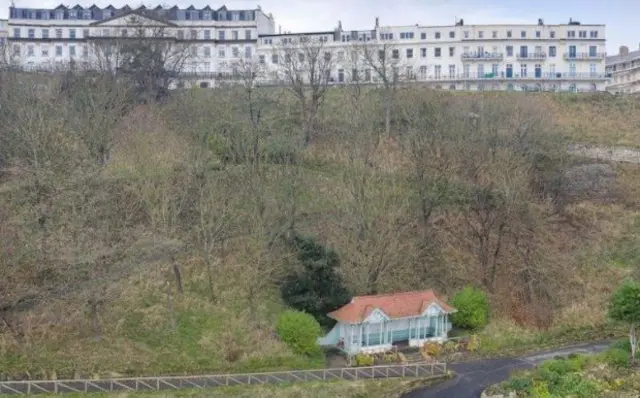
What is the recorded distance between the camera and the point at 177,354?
33.0m

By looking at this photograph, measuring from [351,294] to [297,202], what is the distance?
1035cm

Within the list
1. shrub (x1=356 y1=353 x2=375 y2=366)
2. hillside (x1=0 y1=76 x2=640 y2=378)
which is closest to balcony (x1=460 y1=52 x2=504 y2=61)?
hillside (x1=0 y1=76 x2=640 y2=378)

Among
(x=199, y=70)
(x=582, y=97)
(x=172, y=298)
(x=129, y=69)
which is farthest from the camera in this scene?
(x=199, y=70)

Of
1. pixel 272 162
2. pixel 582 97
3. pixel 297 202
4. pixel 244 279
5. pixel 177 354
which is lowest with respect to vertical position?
pixel 177 354

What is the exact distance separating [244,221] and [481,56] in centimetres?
4849

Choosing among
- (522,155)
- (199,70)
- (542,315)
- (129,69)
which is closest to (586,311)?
(542,315)

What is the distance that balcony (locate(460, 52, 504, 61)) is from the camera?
80.4 m

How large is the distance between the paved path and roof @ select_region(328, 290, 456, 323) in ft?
12.5

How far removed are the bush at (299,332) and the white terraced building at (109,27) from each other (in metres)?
53.3

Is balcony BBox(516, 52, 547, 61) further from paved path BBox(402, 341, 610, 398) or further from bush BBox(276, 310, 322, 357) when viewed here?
bush BBox(276, 310, 322, 357)

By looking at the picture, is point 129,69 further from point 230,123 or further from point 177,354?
point 177,354

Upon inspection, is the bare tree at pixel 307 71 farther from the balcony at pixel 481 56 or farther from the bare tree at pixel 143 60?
the balcony at pixel 481 56

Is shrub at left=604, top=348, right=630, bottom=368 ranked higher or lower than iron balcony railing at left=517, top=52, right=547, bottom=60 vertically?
lower

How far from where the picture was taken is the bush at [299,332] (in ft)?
110
